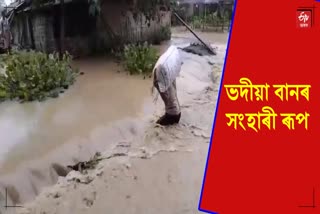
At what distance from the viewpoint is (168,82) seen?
4887 mm

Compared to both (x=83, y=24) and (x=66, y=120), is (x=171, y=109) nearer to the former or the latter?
(x=66, y=120)

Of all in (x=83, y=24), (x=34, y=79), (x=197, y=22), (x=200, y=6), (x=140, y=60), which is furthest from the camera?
(x=200, y=6)

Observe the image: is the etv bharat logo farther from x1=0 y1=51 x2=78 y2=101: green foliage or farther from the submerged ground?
x1=0 y1=51 x2=78 y2=101: green foliage

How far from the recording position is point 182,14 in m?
20.0

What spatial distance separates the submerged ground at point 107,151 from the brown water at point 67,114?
0.01 metres

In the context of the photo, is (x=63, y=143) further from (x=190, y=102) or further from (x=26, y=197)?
(x=190, y=102)

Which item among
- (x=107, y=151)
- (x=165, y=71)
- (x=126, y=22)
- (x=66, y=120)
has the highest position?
(x=126, y=22)

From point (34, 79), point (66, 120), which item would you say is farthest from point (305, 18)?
point (34, 79)

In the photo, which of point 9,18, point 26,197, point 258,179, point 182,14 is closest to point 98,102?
point 26,197

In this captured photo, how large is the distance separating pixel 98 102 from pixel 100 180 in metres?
2.09

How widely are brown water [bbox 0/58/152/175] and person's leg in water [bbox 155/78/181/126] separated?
1.65 feet

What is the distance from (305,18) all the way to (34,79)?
15.9 feet

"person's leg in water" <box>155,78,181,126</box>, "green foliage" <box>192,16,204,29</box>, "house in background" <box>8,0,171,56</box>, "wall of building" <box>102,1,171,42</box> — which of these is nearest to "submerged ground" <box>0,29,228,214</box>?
"person's leg in water" <box>155,78,181,126</box>

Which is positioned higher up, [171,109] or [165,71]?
[165,71]
